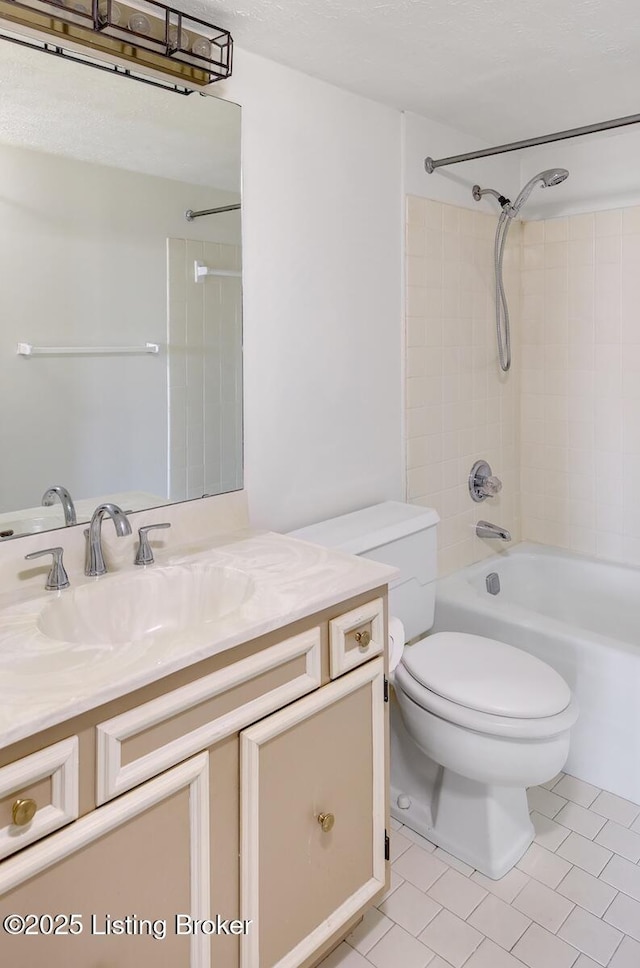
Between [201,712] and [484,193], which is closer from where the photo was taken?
[201,712]

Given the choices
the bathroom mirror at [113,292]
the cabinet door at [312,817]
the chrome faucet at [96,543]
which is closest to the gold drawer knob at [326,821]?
the cabinet door at [312,817]

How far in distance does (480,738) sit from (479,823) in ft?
0.96

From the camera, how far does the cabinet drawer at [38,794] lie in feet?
2.96

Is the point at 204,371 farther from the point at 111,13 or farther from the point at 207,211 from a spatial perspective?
the point at 111,13

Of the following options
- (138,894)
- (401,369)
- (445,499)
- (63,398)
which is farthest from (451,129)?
(138,894)

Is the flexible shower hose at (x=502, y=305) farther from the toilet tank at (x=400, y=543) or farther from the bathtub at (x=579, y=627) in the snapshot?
the toilet tank at (x=400, y=543)

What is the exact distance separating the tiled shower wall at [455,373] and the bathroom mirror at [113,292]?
0.84 m

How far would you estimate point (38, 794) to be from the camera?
943 mm

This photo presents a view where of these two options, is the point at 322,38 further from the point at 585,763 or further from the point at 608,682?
the point at 585,763

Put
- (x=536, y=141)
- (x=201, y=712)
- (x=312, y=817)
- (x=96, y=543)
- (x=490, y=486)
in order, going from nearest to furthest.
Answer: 1. (x=201, y=712)
2. (x=312, y=817)
3. (x=96, y=543)
4. (x=536, y=141)
5. (x=490, y=486)

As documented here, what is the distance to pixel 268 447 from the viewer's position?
1.95 metres

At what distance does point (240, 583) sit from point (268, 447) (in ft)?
1.88

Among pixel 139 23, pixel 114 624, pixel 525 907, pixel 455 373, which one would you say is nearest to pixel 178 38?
pixel 139 23

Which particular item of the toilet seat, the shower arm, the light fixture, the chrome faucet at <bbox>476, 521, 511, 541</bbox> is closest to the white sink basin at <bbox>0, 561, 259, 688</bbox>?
the toilet seat
